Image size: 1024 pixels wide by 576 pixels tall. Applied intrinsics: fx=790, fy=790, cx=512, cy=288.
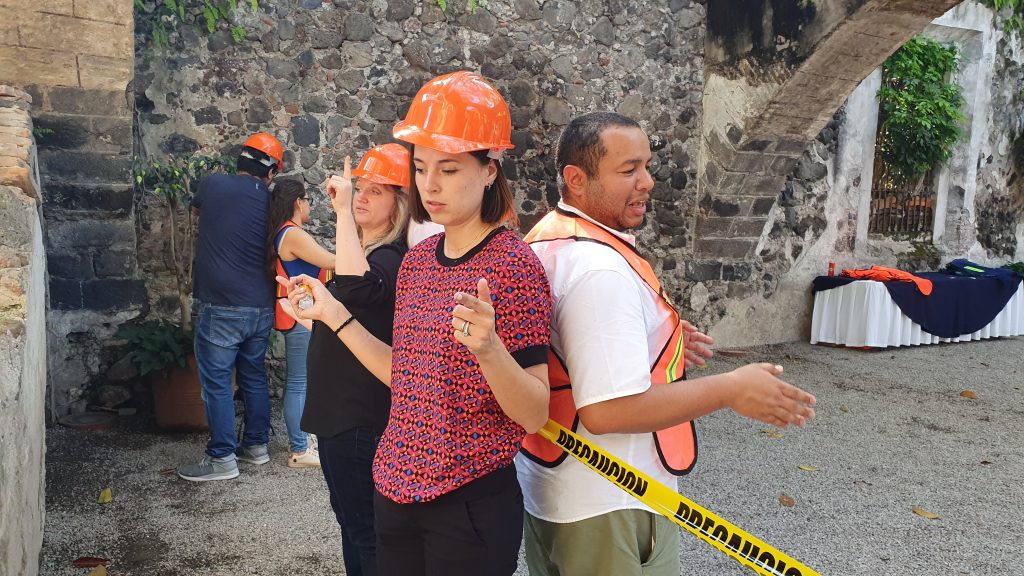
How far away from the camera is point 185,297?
486cm

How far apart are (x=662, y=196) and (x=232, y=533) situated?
488 cm

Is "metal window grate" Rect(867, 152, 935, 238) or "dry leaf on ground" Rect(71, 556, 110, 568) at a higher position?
"metal window grate" Rect(867, 152, 935, 238)

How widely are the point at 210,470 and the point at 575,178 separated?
2976mm

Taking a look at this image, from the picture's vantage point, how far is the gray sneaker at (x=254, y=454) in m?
4.12

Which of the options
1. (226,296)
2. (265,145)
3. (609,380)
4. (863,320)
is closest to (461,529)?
(609,380)

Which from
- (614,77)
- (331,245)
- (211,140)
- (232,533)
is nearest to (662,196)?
(614,77)

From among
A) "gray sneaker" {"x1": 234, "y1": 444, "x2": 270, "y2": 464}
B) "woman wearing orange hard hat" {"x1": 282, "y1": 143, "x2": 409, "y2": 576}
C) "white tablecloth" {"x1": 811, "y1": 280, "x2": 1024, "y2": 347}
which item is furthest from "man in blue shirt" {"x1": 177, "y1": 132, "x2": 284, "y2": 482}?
"white tablecloth" {"x1": 811, "y1": 280, "x2": 1024, "y2": 347}

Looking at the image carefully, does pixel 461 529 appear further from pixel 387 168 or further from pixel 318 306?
pixel 387 168

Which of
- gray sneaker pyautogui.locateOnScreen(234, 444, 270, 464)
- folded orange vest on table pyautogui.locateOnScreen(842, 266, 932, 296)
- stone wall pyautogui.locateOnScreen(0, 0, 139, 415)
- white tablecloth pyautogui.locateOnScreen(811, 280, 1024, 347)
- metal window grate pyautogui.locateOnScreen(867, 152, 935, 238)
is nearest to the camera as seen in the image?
stone wall pyautogui.locateOnScreen(0, 0, 139, 415)

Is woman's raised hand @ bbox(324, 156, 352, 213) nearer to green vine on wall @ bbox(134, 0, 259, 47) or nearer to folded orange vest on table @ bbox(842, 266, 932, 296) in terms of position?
green vine on wall @ bbox(134, 0, 259, 47)

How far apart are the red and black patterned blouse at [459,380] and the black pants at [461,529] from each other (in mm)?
33

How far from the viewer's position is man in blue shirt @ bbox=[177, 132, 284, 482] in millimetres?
3863

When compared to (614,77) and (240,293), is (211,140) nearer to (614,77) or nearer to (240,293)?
(240,293)

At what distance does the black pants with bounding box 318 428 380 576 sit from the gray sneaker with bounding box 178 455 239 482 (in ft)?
6.85
